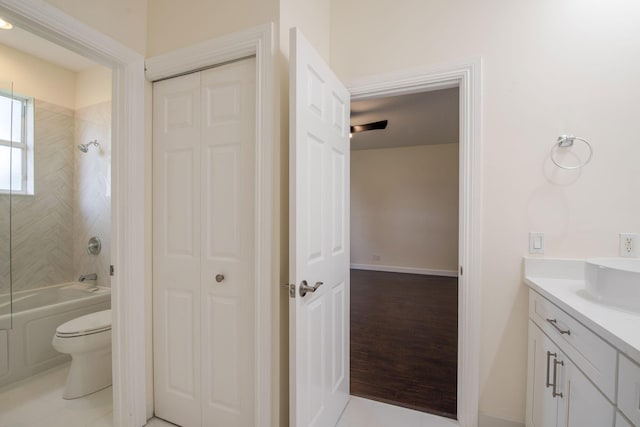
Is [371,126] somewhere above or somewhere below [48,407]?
above

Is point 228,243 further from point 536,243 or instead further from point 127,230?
point 536,243

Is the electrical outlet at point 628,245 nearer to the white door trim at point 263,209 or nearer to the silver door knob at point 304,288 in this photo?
the silver door knob at point 304,288

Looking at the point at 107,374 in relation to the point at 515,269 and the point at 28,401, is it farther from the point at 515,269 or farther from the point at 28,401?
the point at 515,269

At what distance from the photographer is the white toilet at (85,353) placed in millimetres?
1865

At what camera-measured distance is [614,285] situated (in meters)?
1.02

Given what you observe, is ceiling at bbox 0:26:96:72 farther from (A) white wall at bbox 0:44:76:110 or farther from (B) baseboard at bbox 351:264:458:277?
(B) baseboard at bbox 351:264:458:277

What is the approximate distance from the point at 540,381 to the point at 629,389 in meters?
0.72

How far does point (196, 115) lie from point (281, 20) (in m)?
0.67

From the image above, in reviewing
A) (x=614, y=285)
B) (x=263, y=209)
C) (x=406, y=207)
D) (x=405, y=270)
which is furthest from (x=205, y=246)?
(x=405, y=270)

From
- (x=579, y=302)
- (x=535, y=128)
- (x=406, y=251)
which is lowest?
(x=406, y=251)

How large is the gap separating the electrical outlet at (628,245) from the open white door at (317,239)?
1437 mm

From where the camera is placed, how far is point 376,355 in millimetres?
2447

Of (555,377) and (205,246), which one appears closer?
(555,377)

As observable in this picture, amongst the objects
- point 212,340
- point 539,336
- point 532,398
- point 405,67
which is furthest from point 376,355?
point 405,67
